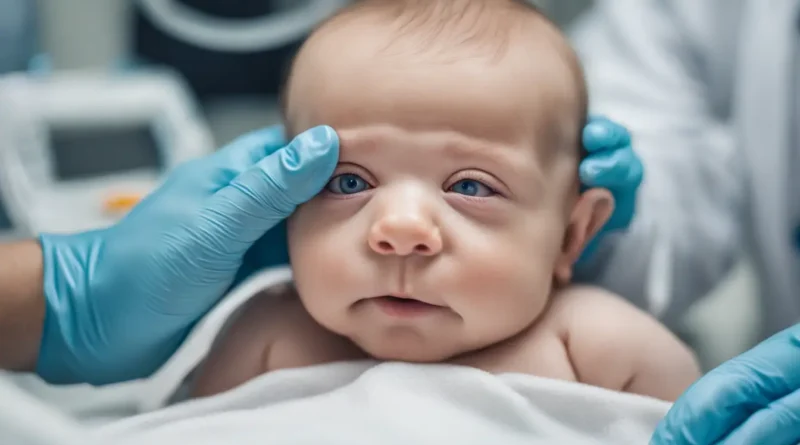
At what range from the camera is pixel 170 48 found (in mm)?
1882

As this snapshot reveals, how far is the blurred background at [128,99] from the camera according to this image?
1345 millimetres

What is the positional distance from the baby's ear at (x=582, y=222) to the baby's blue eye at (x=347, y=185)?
21 cm

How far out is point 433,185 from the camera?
2.35ft

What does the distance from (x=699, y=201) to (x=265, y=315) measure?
64cm

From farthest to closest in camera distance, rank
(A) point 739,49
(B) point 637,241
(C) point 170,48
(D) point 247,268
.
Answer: (C) point 170,48, (A) point 739,49, (B) point 637,241, (D) point 247,268

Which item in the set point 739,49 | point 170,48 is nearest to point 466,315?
point 739,49

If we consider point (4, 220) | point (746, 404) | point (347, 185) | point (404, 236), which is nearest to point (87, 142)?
point (4, 220)

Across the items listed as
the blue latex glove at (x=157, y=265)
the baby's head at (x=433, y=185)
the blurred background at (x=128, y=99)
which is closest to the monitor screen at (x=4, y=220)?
the blurred background at (x=128, y=99)

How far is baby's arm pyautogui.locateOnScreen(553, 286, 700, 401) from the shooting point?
77cm

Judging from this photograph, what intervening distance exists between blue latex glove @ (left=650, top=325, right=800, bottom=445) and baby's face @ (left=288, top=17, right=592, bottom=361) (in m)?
0.16

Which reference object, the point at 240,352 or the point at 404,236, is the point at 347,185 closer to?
the point at 404,236

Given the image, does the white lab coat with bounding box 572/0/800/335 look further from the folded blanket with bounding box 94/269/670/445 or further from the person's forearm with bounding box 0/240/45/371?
the person's forearm with bounding box 0/240/45/371

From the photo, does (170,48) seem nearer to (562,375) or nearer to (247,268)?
(247,268)

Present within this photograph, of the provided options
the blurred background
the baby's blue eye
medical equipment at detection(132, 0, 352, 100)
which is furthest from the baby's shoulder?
medical equipment at detection(132, 0, 352, 100)
